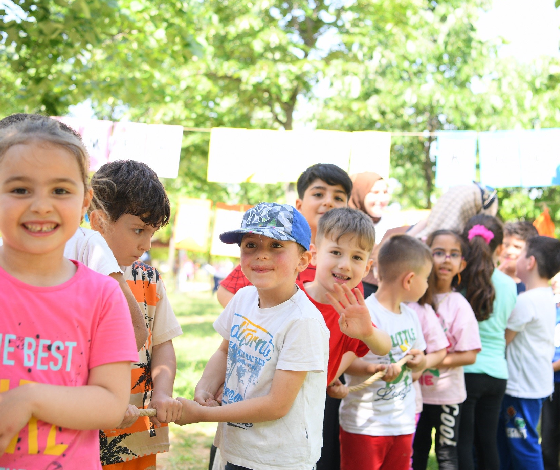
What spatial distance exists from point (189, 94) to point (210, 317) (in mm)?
5581

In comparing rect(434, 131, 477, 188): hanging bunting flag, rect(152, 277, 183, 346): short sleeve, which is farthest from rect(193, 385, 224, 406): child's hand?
rect(434, 131, 477, 188): hanging bunting flag

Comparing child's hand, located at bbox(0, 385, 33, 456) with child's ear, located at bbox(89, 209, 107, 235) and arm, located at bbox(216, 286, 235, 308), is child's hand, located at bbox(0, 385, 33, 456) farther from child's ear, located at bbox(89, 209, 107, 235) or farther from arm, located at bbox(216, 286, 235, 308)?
arm, located at bbox(216, 286, 235, 308)

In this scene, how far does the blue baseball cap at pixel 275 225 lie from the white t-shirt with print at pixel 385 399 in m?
0.96

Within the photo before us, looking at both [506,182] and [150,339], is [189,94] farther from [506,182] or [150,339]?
[150,339]

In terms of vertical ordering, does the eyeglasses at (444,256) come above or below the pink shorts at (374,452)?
above

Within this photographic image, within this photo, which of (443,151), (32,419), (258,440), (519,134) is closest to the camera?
(32,419)

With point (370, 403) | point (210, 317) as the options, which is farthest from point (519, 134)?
point (210, 317)

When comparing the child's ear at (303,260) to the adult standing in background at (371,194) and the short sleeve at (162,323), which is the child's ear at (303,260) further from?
the adult standing in background at (371,194)

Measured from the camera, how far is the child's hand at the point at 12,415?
111 cm

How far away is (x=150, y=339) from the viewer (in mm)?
2086

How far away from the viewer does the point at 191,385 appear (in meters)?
6.44

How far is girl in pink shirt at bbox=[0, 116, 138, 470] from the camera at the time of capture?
118cm

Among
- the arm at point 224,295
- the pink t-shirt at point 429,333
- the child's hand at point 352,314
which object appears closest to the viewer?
the child's hand at point 352,314

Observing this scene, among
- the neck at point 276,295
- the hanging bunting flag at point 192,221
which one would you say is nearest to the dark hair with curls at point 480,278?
the neck at point 276,295
